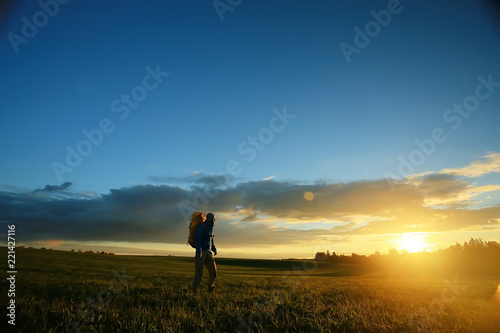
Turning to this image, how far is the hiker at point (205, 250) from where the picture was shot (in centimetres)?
1056

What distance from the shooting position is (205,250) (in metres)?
11.2

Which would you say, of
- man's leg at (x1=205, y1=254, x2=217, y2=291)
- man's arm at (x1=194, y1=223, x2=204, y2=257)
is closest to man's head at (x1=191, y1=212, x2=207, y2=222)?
man's arm at (x1=194, y1=223, x2=204, y2=257)

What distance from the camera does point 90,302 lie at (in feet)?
21.3

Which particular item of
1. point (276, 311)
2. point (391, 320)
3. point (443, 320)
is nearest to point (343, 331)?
point (391, 320)

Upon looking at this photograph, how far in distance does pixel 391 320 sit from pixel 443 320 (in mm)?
1040

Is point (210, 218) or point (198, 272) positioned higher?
point (210, 218)

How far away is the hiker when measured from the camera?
10562 mm

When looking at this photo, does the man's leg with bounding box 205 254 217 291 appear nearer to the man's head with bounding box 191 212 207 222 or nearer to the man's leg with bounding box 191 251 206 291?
the man's leg with bounding box 191 251 206 291

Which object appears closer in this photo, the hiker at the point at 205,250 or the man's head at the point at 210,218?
the hiker at the point at 205,250

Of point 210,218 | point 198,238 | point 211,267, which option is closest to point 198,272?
point 211,267

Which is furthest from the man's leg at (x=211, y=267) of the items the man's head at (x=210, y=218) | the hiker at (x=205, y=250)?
the man's head at (x=210, y=218)

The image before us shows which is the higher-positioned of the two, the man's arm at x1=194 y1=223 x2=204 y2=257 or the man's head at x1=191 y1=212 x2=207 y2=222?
the man's head at x1=191 y1=212 x2=207 y2=222

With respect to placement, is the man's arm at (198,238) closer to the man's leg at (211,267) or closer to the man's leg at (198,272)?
the man's leg at (198,272)

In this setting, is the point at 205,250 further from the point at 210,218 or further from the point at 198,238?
the point at 210,218
